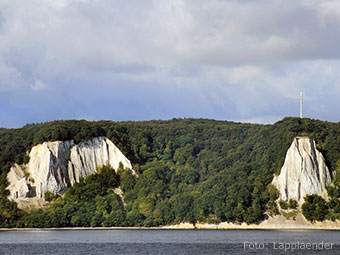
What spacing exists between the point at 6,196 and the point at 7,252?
65517mm

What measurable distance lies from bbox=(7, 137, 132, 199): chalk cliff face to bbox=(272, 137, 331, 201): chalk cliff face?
36.3 metres

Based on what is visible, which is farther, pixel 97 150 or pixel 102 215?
pixel 97 150

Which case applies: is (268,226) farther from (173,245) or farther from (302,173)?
(173,245)

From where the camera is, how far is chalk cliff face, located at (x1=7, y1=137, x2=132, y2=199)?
512ft

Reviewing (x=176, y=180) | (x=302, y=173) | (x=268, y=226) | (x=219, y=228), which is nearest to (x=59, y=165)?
(x=176, y=180)

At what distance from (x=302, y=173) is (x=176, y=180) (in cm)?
3062

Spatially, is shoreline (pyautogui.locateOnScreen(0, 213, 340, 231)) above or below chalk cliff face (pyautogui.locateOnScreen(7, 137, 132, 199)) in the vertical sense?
below

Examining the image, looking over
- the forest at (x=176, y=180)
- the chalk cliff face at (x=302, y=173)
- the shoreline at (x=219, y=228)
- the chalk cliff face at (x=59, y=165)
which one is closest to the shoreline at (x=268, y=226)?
the shoreline at (x=219, y=228)

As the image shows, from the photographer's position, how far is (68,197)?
155625mm

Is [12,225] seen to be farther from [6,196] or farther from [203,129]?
[203,129]

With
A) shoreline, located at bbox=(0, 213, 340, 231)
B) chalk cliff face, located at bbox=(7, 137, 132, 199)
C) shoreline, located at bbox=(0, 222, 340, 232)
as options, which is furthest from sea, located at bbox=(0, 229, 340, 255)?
chalk cliff face, located at bbox=(7, 137, 132, 199)

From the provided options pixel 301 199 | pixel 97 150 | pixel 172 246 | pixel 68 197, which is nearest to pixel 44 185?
pixel 68 197

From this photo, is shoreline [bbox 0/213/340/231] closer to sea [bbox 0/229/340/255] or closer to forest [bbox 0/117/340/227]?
forest [bbox 0/117/340/227]

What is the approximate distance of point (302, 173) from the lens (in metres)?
147
